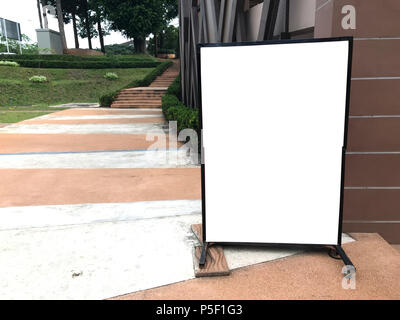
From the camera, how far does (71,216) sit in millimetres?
4508

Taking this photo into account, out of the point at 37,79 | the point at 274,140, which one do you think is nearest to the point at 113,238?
the point at 274,140

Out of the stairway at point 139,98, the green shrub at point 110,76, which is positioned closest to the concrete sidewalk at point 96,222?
the stairway at point 139,98

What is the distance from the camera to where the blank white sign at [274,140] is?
2.95 metres

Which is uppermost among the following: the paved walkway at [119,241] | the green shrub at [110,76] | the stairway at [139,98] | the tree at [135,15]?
the tree at [135,15]

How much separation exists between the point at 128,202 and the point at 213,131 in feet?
8.11

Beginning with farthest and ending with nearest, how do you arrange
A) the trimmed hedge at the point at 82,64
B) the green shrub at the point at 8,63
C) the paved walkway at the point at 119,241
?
the trimmed hedge at the point at 82,64, the green shrub at the point at 8,63, the paved walkway at the point at 119,241

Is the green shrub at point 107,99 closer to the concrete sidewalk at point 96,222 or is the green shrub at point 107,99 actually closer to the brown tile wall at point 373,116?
the concrete sidewalk at point 96,222

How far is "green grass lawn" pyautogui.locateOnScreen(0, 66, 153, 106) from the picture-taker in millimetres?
23495

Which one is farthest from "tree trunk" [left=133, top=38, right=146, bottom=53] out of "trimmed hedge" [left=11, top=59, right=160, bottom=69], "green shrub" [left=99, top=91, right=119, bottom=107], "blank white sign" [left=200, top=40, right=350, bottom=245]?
"blank white sign" [left=200, top=40, right=350, bottom=245]

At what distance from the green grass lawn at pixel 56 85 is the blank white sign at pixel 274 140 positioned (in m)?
23.0

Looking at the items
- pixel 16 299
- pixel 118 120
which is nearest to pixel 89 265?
pixel 16 299

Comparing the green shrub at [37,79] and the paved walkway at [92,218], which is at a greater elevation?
the green shrub at [37,79]

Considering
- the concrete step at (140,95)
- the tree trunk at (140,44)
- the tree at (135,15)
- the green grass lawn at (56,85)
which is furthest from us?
the tree trunk at (140,44)

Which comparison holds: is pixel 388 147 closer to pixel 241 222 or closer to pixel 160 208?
pixel 241 222
